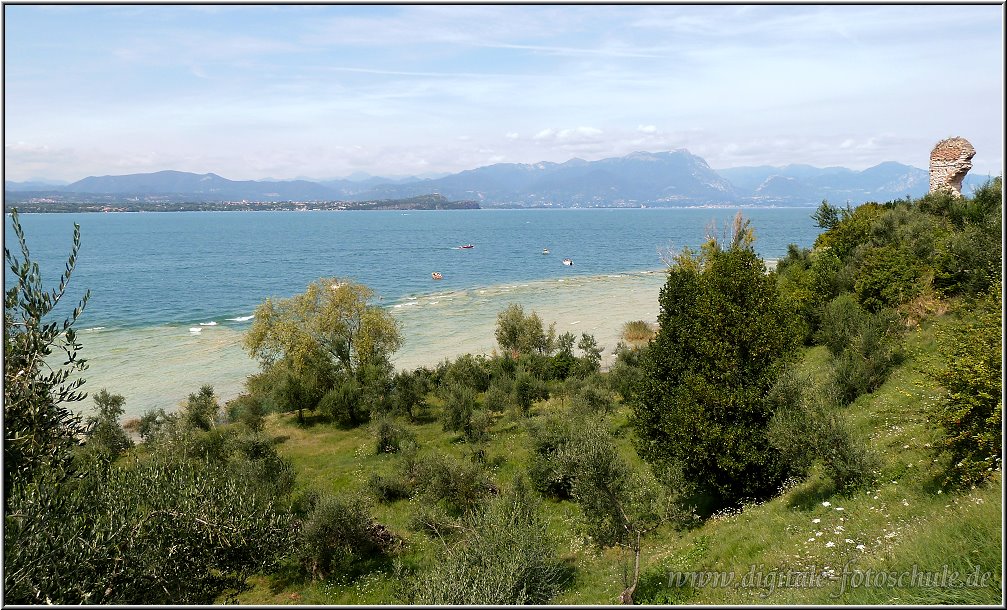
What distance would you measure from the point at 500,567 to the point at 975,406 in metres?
13.3

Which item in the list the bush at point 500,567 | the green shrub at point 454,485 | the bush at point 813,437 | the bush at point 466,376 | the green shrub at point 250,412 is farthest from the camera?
the bush at point 466,376

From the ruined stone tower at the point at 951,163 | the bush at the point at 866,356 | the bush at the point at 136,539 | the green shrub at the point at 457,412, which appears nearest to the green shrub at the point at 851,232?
the ruined stone tower at the point at 951,163

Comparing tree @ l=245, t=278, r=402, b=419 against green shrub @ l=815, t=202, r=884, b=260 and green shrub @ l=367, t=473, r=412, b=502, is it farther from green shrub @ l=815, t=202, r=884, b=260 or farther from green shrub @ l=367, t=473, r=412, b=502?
green shrub @ l=815, t=202, r=884, b=260

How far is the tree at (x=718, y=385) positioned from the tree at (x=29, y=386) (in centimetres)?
1752

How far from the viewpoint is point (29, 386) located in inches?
432

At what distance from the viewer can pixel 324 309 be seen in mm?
49625

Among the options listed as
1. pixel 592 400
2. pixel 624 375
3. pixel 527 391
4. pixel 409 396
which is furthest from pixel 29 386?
pixel 624 375

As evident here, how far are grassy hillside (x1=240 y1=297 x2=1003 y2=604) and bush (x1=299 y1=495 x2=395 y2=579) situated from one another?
0.69 m

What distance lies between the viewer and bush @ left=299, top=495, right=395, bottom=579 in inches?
830

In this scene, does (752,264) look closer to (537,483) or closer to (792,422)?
(792,422)

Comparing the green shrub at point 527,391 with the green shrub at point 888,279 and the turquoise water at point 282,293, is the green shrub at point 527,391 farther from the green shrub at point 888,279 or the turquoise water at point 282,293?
the green shrub at point 888,279

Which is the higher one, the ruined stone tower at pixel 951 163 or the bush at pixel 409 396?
the ruined stone tower at pixel 951 163

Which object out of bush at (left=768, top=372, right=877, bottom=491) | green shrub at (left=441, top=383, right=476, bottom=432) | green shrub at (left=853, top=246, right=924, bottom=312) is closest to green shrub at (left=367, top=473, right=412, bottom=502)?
green shrub at (left=441, top=383, right=476, bottom=432)

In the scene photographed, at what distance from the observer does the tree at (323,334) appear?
4716 cm
